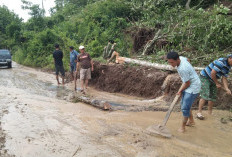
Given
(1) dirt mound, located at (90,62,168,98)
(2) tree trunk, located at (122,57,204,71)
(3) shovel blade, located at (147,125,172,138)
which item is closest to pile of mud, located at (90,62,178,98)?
(1) dirt mound, located at (90,62,168,98)

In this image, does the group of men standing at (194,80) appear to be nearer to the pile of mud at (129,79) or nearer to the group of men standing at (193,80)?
the group of men standing at (193,80)

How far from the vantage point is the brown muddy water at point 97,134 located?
3.56 metres

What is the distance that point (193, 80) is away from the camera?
4078mm

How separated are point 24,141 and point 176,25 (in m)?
9.07

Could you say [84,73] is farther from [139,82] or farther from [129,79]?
[139,82]

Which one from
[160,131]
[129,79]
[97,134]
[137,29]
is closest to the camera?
[160,131]

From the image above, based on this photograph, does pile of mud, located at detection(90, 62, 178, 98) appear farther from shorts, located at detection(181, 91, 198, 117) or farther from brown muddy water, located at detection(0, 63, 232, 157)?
shorts, located at detection(181, 91, 198, 117)

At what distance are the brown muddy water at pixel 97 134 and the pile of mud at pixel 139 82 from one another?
128 cm

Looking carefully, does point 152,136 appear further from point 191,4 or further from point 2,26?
point 2,26

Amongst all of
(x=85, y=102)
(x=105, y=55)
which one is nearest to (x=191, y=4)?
(x=105, y=55)

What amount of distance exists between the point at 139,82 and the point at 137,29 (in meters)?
5.19

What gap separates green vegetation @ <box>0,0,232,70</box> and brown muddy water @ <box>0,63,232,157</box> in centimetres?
399

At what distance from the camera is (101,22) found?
1605cm

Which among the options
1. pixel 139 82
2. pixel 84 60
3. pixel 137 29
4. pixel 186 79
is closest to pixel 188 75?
pixel 186 79
